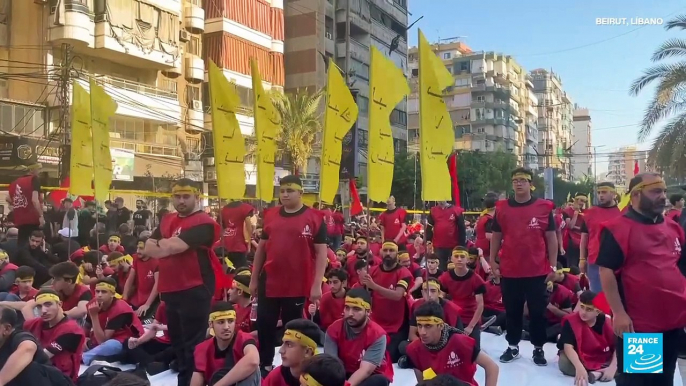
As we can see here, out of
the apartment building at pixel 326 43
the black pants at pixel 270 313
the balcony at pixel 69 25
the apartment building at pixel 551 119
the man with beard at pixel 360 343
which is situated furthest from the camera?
the apartment building at pixel 551 119

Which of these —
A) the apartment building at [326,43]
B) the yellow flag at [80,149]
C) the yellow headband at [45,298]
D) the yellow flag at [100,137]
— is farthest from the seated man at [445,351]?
the apartment building at [326,43]

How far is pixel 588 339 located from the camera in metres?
6.63

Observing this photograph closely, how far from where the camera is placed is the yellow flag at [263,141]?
8.91 meters

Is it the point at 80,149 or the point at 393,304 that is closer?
the point at 393,304

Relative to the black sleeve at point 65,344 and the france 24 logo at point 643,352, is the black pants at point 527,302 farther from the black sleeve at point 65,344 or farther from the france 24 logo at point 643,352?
the black sleeve at point 65,344

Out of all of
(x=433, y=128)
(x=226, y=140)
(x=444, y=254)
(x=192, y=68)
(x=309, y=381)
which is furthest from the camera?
(x=192, y=68)

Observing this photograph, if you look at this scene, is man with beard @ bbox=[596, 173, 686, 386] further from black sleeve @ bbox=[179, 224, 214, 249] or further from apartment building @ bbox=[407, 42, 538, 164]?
apartment building @ bbox=[407, 42, 538, 164]

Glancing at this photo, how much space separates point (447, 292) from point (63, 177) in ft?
38.2

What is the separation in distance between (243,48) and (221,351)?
97.8 feet

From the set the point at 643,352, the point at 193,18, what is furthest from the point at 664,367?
the point at 193,18

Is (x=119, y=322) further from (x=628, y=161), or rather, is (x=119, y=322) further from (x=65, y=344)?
(x=628, y=161)

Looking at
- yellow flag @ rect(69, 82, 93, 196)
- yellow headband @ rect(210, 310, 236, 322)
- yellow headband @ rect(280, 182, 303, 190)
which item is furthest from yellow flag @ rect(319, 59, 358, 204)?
yellow flag @ rect(69, 82, 93, 196)

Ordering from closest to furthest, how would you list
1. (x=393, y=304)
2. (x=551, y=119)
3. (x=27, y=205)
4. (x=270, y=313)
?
(x=270, y=313) < (x=393, y=304) < (x=27, y=205) < (x=551, y=119)

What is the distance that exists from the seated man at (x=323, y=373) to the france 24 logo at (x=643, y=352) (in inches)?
78.7
